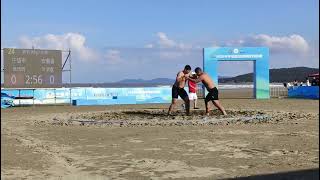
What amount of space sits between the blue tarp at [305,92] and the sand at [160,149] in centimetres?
1963

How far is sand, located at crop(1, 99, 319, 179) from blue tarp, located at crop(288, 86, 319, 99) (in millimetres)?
19626

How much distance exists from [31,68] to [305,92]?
18.5 meters

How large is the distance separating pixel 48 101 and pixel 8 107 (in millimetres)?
3839

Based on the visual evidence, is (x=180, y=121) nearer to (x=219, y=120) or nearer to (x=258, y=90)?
(x=219, y=120)

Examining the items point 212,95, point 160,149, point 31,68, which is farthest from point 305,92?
point 160,149

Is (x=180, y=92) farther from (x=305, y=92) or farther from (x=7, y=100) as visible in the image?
(x=305, y=92)

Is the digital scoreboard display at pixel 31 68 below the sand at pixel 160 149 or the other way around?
the other way around

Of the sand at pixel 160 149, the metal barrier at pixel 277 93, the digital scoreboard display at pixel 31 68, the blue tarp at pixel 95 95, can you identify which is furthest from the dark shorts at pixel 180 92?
the metal barrier at pixel 277 93

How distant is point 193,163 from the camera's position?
873 centimetres

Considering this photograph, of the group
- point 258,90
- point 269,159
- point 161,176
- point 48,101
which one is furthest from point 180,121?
point 258,90

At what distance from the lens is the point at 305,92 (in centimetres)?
3666

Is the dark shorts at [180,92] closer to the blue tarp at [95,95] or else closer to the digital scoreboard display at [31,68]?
the digital scoreboard display at [31,68]

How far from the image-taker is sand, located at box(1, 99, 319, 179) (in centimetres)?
814

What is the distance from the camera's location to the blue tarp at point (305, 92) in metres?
34.7
